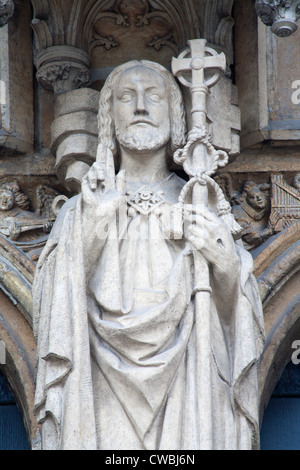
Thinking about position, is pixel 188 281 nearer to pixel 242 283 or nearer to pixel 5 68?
pixel 242 283

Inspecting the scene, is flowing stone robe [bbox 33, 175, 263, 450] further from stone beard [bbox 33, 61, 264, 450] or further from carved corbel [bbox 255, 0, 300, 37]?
carved corbel [bbox 255, 0, 300, 37]

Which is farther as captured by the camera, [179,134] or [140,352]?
[179,134]

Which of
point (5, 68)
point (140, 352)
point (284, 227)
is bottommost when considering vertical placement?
point (140, 352)

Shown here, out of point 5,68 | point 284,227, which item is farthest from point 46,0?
point 284,227

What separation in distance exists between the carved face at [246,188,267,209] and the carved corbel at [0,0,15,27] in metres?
1.72

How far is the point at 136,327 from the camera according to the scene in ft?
30.7

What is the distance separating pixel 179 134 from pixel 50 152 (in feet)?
3.11

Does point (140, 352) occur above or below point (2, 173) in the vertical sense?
below

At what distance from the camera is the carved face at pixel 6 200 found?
10719mm

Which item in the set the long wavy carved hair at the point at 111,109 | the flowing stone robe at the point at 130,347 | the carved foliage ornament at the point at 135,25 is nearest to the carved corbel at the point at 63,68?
the carved foliage ornament at the point at 135,25

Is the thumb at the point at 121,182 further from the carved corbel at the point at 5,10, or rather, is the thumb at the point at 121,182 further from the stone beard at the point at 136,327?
the carved corbel at the point at 5,10

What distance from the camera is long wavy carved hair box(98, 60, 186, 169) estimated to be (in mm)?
10172

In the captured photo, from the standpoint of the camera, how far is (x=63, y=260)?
959cm

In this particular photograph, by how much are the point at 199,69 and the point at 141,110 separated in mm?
365
